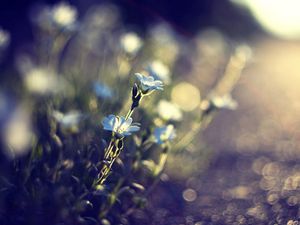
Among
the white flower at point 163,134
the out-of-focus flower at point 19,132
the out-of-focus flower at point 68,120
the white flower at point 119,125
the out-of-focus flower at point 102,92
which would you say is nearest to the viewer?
the white flower at point 119,125


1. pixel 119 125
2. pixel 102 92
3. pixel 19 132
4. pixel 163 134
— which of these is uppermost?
pixel 102 92

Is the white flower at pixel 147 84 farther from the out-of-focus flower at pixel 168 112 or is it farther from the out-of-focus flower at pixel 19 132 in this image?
the out-of-focus flower at pixel 19 132

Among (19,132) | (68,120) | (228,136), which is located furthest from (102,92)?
(228,136)

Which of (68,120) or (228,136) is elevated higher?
(228,136)

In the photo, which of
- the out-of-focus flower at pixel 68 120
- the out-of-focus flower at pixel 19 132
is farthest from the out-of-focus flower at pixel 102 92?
the out-of-focus flower at pixel 19 132

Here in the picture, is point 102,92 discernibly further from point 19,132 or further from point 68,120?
point 19,132

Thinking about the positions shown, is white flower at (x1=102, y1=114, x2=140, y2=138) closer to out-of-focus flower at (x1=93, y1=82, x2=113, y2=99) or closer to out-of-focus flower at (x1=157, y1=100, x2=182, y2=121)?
out-of-focus flower at (x1=157, y1=100, x2=182, y2=121)

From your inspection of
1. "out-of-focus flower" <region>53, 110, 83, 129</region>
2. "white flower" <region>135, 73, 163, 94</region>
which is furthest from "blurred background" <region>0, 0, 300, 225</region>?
"white flower" <region>135, 73, 163, 94</region>
